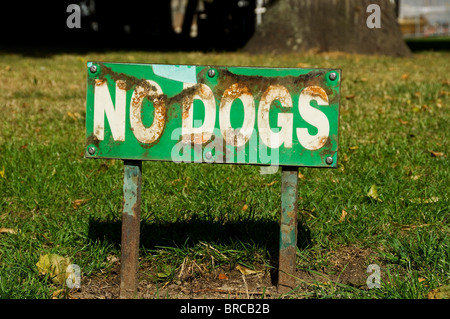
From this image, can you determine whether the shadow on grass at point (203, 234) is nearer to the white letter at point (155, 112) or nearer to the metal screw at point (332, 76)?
the white letter at point (155, 112)

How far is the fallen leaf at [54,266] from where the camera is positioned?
2.61m

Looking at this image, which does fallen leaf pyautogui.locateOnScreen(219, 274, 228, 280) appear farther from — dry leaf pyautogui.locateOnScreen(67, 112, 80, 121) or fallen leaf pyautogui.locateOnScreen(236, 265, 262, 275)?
dry leaf pyautogui.locateOnScreen(67, 112, 80, 121)

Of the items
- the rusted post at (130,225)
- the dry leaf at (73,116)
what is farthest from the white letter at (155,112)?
the dry leaf at (73,116)

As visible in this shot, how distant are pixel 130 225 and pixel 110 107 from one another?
47cm

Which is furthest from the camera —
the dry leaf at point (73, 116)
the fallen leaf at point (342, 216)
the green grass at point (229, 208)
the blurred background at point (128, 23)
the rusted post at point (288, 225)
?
the blurred background at point (128, 23)

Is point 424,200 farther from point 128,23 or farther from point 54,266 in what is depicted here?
point 128,23

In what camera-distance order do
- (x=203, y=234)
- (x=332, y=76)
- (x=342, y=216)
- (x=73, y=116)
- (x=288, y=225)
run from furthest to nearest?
(x=73, y=116) < (x=342, y=216) < (x=203, y=234) < (x=288, y=225) < (x=332, y=76)

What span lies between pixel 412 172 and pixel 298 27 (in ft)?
24.2

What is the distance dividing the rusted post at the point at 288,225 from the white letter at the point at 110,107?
2.13 feet

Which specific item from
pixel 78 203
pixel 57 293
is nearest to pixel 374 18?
pixel 78 203

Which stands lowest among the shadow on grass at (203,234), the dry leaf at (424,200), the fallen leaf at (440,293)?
the fallen leaf at (440,293)

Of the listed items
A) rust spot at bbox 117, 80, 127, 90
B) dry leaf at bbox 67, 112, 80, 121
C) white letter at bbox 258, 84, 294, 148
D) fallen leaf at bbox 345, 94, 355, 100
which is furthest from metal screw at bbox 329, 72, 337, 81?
fallen leaf at bbox 345, 94, 355, 100

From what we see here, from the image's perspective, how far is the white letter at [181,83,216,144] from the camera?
2320 mm

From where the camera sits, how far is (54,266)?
264 centimetres
